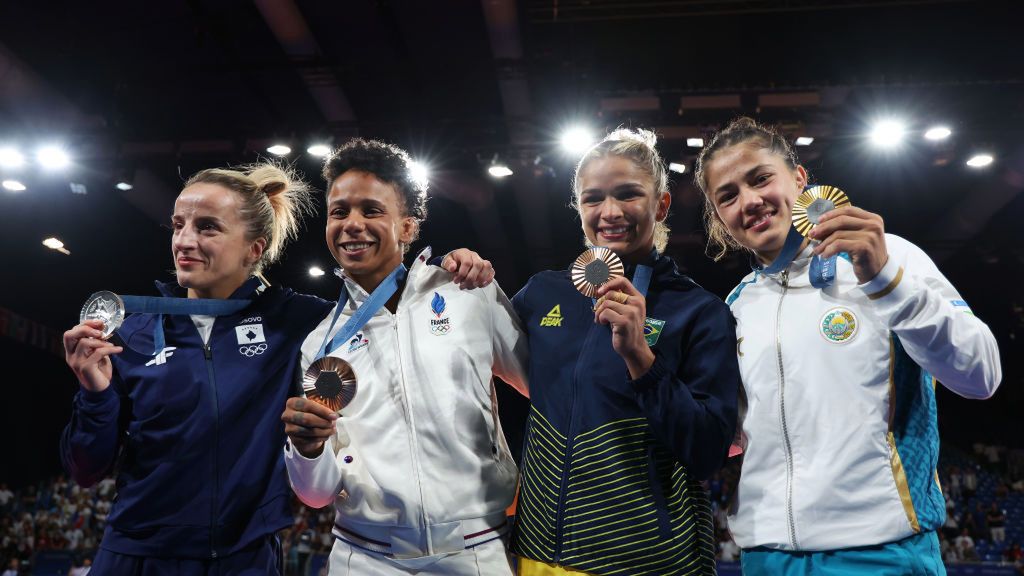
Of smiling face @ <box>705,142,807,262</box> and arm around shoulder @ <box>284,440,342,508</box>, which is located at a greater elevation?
smiling face @ <box>705,142,807,262</box>

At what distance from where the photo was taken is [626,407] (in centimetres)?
216

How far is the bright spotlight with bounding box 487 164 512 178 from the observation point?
1059cm

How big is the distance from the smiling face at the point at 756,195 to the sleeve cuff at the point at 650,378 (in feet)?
2.22

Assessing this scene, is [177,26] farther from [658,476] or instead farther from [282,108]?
[658,476]

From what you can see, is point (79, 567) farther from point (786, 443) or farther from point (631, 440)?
point (786, 443)

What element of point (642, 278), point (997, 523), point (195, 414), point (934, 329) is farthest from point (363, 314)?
point (997, 523)

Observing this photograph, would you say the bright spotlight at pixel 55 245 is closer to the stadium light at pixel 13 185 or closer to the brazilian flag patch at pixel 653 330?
the stadium light at pixel 13 185

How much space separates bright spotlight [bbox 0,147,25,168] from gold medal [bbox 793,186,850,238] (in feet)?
36.8

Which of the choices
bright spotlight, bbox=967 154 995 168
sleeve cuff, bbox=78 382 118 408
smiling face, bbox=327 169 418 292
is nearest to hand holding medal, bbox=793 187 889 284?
smiling face, bbox=327 169 418 292

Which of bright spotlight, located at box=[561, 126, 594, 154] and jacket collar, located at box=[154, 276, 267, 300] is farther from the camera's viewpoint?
bright spotlight, located at box=[561, 126, 594, 154]

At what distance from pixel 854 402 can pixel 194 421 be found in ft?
6.65

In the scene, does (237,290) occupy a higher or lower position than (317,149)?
lower

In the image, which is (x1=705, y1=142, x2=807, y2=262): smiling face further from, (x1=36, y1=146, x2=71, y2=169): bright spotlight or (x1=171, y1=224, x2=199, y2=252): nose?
(x1=36, y1=146, x2=71, y2=169): bright spotlight

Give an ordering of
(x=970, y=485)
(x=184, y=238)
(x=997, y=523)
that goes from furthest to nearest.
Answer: (x=970, y=485), (x=997, y=523), (x=184, y=238)
